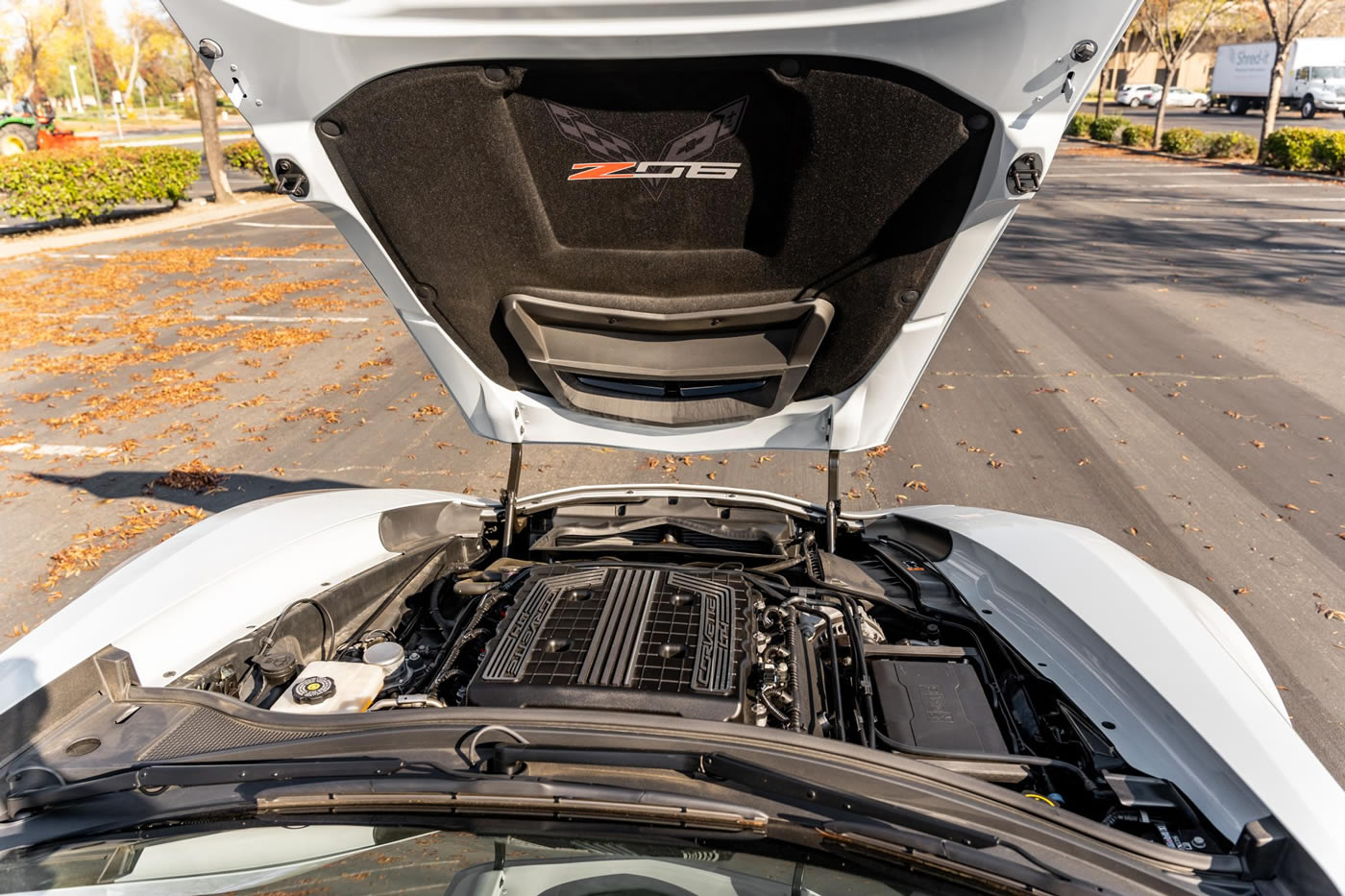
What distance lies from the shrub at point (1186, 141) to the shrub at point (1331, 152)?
4664 millimetres

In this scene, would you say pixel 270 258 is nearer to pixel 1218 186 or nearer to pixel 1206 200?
pixel 1206 200

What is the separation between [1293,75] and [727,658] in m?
43.5

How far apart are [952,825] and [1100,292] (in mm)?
10946

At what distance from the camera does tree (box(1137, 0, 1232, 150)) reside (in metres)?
25.3

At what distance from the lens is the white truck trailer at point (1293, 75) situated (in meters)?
32.8

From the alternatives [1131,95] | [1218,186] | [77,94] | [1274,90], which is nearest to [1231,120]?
[1131,95]

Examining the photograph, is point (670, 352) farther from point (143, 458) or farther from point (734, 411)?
point (143, 458)

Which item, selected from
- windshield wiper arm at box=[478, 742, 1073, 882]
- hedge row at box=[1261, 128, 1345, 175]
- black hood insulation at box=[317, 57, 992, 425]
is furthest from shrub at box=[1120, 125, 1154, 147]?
windshield wiper arm at box=[478, 742, 1073, 882]

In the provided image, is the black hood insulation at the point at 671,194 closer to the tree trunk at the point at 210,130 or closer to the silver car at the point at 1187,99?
the tree trunk at the point at 210,130

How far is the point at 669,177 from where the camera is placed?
2254mm

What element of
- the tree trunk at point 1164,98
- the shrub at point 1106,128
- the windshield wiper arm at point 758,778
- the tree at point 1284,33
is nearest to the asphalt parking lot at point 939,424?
the windshield wiper arm at point 758,778

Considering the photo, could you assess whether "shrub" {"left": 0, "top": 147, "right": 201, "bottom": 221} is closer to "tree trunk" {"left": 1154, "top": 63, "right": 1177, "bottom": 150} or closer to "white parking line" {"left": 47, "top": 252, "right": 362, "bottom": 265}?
"white parking line" {"left": 47, "top": 252, "right": 362, "bottom": 265}

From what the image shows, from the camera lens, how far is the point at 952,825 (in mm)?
1423

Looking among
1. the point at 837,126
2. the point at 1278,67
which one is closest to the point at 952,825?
the point at 837,126
